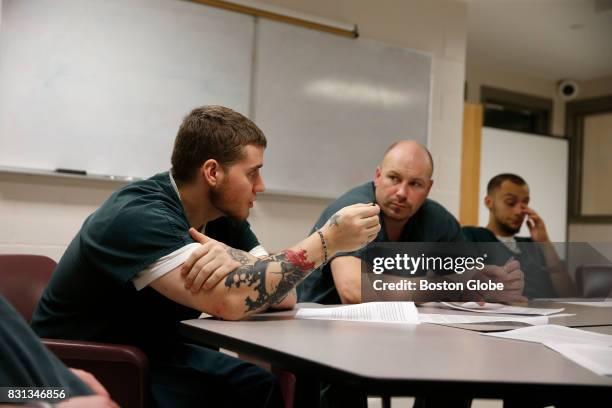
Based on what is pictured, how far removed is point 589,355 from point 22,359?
0.86 m

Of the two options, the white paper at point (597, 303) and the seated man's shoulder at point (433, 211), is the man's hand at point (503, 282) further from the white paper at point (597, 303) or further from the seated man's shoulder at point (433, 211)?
the seated man's shoulder at point (433, 211)

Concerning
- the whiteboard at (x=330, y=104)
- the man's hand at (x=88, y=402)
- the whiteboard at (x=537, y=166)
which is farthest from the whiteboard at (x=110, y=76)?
the whiteboard at (x=537, y=166)

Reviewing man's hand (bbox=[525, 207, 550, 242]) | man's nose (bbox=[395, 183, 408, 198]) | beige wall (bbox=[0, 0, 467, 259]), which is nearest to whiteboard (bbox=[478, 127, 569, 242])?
beige wall (bbox=[0, 0, 467, 259])

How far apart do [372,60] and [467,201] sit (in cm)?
157

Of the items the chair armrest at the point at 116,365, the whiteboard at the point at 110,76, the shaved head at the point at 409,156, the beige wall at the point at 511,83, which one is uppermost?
the beige wall at the point at 511,83

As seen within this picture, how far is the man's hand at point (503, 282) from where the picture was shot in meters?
1.64

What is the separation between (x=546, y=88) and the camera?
22.0ft

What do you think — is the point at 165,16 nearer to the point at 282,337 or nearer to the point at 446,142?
the point at 446,142

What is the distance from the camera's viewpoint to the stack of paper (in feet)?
3.19

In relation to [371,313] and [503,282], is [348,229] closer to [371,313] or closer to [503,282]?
[371,313]

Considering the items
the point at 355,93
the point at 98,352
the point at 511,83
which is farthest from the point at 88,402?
the point at 511,83

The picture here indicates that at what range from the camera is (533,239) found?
11.8 ft

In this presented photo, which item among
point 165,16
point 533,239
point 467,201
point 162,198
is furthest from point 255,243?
point 467,201

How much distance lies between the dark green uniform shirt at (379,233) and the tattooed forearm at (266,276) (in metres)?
0.76
